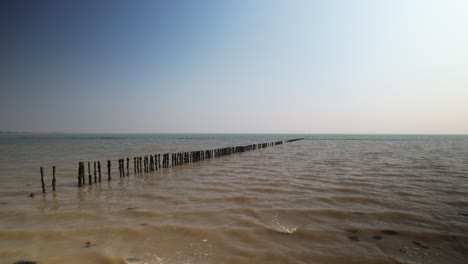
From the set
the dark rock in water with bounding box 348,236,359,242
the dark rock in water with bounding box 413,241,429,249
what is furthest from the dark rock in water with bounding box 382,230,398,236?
the dark rock in water with bounding box 348,236,359,242

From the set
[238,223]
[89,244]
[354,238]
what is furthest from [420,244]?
[89,244]

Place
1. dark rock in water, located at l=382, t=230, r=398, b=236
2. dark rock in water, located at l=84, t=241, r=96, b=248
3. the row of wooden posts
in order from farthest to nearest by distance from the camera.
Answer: the row of wooden posts
dark rock in water, located at l=382, t=230, r=398, b=236
dark rock in water, located at l=84, t=241, r=96, b=248

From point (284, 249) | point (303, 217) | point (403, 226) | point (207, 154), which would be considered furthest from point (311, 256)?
point (207, 154)

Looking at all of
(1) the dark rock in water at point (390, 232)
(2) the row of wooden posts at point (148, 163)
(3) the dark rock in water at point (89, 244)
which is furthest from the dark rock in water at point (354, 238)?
(2) the row of wooden posts at point (148, 163)

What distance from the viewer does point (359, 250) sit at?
6.12 m

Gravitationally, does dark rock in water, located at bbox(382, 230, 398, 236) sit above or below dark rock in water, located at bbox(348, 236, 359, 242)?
below

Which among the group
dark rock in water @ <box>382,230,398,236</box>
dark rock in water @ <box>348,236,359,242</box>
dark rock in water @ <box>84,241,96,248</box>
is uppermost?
dark rock in water @ <box>84,241,96,248</box>

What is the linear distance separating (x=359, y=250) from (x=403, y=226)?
2.57m

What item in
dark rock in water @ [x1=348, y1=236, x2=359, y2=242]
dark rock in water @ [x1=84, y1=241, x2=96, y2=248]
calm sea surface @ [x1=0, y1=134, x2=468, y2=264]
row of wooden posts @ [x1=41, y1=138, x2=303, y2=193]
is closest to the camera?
calm sea surface @ [x1=0, y1=134, x2=468, y2=264]

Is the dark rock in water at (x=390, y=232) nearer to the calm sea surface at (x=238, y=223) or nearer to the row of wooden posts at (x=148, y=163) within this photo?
the calm sea surface at (x=238, y=223)

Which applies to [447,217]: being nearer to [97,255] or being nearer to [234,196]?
[234,196]

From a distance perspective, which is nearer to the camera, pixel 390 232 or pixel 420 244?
pixel 420 244

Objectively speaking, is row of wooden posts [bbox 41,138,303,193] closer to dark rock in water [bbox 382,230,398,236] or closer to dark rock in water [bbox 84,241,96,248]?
dark rock in water [bbox 84,241,96,248]

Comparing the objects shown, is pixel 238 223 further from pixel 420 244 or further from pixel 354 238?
pixel 420 244
